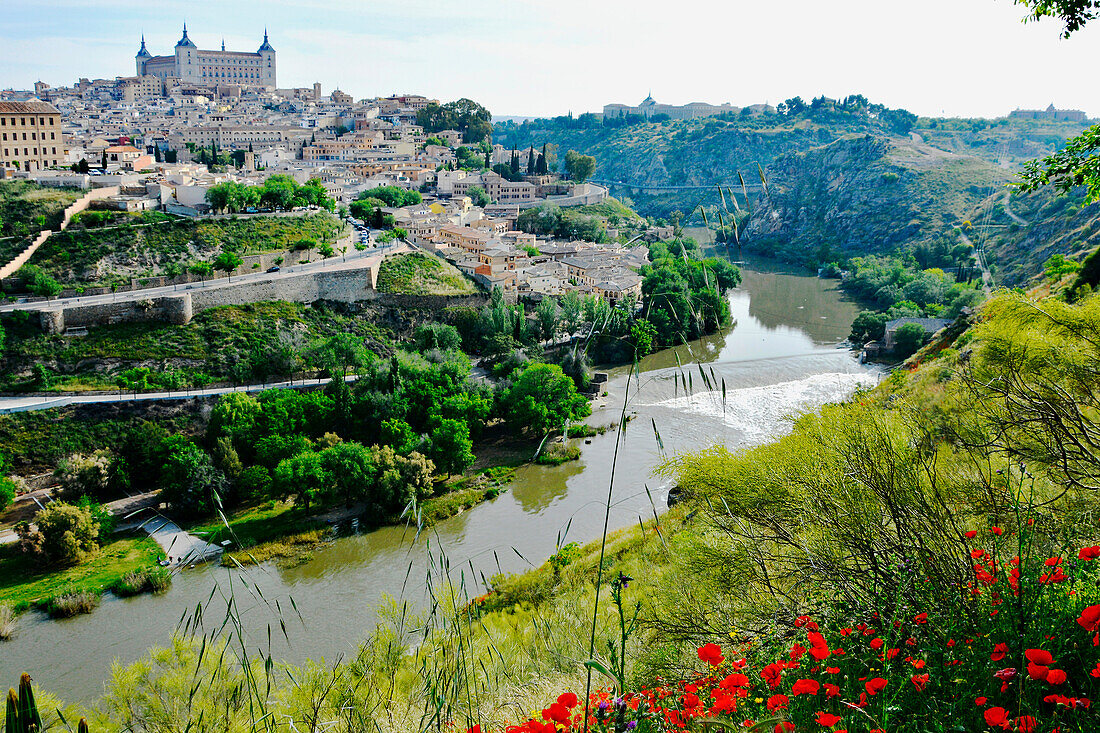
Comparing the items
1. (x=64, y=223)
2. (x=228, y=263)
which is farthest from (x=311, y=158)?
(x=228, y=263)

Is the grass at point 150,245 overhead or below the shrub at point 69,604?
overhead

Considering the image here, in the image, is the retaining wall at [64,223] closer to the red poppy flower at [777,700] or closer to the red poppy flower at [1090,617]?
the red poppy flower at [777,700]

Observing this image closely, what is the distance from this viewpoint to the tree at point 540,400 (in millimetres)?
16797

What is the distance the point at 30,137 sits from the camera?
92.0ft

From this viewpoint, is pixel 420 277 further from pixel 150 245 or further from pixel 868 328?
pixel 868 328

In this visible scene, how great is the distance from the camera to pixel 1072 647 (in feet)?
8.55

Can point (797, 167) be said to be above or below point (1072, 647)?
above

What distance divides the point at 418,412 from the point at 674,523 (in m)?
8.91

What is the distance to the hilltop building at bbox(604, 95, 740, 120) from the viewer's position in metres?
86.9

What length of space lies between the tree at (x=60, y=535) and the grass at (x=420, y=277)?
472 inches

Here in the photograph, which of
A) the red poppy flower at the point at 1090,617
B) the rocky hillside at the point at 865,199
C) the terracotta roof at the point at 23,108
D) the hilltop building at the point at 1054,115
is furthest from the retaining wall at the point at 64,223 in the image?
the hilltop building at the point at 1054,115

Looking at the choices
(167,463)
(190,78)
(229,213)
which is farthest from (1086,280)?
(190,78)

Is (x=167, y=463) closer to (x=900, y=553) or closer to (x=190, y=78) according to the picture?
(x=900, y=553)

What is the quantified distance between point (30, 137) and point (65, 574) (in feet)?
77.6
